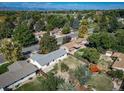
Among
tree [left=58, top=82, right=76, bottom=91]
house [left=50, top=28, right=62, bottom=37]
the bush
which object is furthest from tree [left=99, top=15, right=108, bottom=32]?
tree [left=58, top=82, right=76, bottom=91]

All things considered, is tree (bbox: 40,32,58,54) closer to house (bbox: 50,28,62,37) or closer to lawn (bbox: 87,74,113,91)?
lawn (bbox: 87,74,113,91)

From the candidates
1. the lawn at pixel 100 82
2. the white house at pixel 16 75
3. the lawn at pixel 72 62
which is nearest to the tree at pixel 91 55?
the lawn at pixel 72 62

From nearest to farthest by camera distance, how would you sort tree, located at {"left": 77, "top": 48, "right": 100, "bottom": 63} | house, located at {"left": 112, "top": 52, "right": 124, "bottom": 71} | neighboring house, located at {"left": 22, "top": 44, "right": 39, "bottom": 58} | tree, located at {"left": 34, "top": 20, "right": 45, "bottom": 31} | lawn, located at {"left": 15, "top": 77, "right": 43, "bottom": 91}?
lawn, located at {"left": 15, "top": 77, "right": 43, "bottom": 91} → house, located at {"left": 112, "top": 52, "right": 124, "bottom": 71} → tree, located at {"left": 77, "top": 48, "right": 100, "bottom": 63} → neighboring house, located at {"left": 22, "top": 44, "right": 39, "bottom": 58} → tree, located at {"left": 34, "top": 20, "right": 45, "bottom": 31}

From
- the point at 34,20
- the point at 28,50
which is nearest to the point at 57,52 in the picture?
the point at 28,50

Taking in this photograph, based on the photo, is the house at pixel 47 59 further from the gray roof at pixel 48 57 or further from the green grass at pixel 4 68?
the green grass at pixel 4 68

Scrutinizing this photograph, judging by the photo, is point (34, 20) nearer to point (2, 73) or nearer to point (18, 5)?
point (18, 5)
